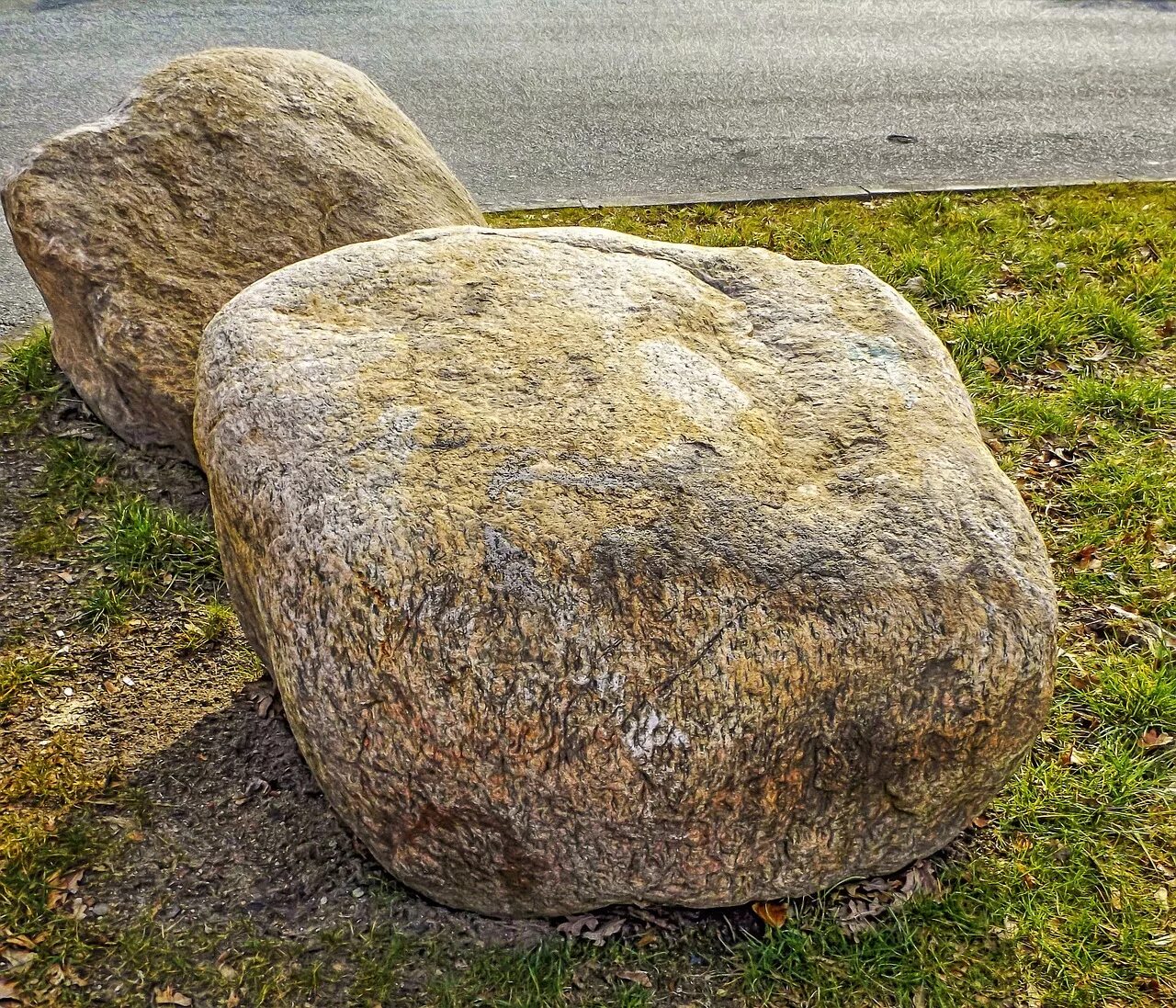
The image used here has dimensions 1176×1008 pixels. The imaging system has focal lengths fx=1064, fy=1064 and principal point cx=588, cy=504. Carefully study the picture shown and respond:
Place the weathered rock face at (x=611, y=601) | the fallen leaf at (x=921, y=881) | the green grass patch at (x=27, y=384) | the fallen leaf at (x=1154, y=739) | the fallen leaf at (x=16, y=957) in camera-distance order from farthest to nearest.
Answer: the green grass patch at (x=27, y=384)
the fallen leaf at (x=1154, y=739)
the fallen leaf at (x=921, y=881)
the fallen leaf at (x=16, y=957)
the weathered rock face at (x=611, y=601)

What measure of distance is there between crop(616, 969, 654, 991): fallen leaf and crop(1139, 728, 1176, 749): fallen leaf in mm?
1726

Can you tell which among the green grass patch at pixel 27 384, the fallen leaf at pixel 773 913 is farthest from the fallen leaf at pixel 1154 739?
the green grass patch at pixel 27 384

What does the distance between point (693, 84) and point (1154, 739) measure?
5864 mm

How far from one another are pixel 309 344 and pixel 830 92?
5.98m

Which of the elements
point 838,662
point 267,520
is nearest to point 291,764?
point 267,520

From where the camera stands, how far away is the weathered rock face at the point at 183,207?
389 centimetres

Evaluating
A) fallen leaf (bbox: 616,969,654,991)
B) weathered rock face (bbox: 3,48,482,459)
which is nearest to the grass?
fallen leaf (bbox: 616,969,654,991)

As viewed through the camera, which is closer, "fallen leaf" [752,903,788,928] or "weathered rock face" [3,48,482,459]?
"fallen leaf" [752,903,788,928]

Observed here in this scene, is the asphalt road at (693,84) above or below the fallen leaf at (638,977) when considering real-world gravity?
above

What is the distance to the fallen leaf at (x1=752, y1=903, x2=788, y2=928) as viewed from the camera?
269cm

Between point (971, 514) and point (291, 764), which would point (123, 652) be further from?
point (971, 514)

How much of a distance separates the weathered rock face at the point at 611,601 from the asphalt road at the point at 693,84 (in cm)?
338

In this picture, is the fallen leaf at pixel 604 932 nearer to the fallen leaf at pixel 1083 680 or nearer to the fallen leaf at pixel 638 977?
the fallen leaf at pixel 638 977

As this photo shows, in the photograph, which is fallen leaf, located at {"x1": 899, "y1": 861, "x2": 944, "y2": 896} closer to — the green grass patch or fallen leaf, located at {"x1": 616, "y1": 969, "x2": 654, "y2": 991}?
fallen leaf, located at {"x1": 616, "y1": 969, "x2": 654, "y2": 991}
